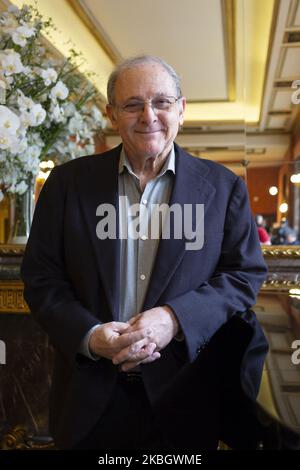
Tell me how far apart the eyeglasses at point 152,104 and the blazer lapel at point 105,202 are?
0.14m

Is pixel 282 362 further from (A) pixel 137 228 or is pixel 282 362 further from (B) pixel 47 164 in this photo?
(B) pixel 47 164

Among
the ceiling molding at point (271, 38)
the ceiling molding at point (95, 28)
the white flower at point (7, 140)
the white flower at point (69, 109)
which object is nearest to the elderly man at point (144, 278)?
the white flower at point (7, 140)

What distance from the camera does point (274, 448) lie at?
2.30 feet

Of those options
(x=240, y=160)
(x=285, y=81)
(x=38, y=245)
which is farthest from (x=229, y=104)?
(x=38, y=245)

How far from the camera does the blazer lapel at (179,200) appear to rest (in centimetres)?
106

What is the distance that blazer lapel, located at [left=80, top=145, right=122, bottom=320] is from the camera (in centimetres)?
108

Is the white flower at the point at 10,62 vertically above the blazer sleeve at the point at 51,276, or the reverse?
the white flower at the point at 10,62

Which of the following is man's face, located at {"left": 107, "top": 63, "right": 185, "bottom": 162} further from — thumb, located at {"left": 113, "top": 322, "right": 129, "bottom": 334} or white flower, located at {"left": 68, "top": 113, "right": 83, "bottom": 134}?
white flower, located at {"left": 68, "top": 113, "right": 83, "bottom": 134}

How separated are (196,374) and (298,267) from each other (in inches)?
35.3

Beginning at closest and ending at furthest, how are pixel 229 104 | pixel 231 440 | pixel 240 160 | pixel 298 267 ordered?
pixel 231 440 < pixel 298 267 < pixel 240 160 < pixel 229 104

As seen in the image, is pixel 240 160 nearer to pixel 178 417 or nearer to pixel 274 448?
pixel 178 417

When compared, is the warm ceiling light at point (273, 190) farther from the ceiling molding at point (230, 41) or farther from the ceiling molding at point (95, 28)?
the ceiling molding at point (95, 28)

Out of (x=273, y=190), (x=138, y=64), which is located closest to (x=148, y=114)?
(x=138, y=64)

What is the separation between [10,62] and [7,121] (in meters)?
0.20
